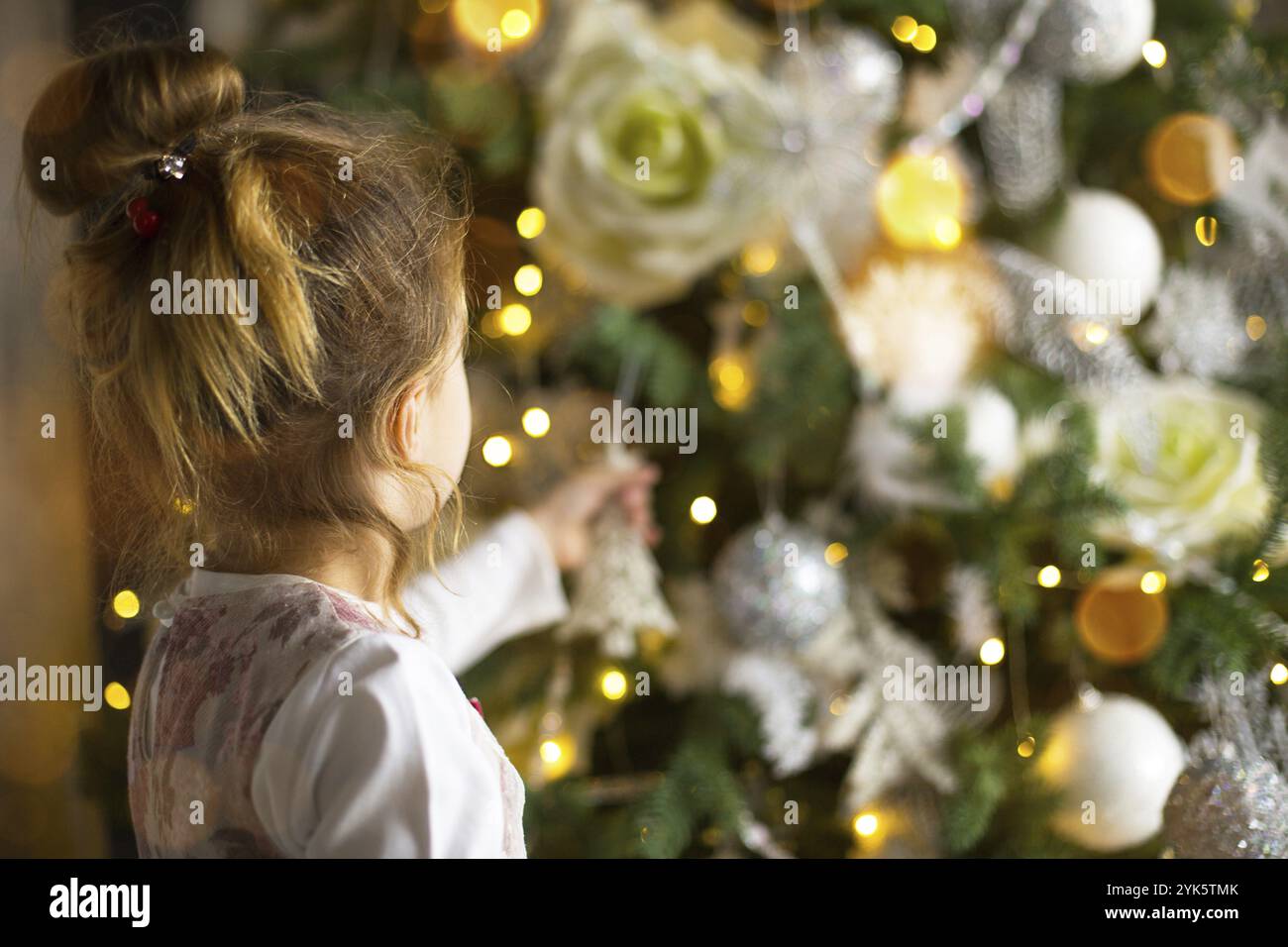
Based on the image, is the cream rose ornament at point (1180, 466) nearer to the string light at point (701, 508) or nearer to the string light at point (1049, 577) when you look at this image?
the string light at point (1049, 577)

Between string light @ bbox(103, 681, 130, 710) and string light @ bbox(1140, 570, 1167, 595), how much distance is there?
0.83 metres

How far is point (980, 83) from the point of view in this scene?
824 mm

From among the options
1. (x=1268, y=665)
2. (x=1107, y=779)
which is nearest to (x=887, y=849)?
(x=1107, y=779)

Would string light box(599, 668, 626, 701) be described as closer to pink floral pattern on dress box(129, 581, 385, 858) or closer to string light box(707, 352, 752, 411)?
string light box(707, 352, 752, 411)

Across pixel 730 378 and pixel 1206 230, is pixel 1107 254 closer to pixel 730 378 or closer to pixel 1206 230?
pixel 1206 230

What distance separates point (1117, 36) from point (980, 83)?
96 mm

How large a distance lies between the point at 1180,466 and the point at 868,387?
0.73 feet

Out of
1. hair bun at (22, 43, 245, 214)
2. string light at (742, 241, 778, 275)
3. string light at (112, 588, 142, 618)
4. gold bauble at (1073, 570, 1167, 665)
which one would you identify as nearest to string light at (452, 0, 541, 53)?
string light at (742, 241, 778, 275)

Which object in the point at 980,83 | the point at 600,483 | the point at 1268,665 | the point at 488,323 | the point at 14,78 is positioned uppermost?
the point at 14,78

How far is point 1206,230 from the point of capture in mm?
865

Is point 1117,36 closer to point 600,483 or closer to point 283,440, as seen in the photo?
point 600,483

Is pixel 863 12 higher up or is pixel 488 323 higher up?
pixel 863 12

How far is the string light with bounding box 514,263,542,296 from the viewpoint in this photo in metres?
0.84

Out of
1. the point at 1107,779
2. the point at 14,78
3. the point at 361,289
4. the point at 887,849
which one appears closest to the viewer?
the point at 361,289
